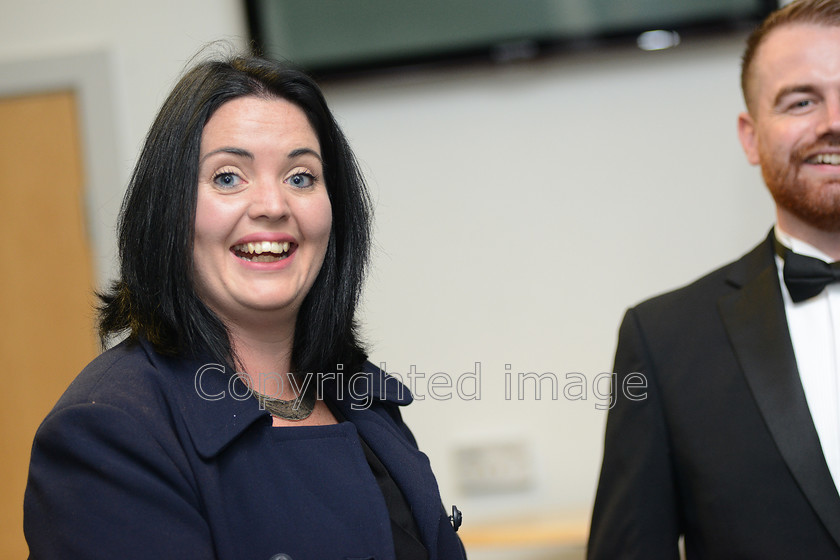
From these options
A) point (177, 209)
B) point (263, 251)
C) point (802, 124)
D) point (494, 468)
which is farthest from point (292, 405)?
point (494, 468)

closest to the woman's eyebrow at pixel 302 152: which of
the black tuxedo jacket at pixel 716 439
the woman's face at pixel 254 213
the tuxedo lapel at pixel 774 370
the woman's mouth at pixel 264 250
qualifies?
the woman's face at pixel 254 213

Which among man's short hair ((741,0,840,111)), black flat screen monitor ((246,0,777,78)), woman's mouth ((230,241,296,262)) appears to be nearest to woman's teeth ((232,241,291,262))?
woman's mouth ((230,241,296,262))

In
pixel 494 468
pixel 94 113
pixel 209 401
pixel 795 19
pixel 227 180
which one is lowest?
pixel 494 468

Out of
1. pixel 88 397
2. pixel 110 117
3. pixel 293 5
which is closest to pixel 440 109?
pixel 293 5

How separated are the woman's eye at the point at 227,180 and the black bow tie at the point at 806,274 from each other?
101cm

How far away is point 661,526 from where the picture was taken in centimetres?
158

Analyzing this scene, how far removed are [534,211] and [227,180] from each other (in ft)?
4.58

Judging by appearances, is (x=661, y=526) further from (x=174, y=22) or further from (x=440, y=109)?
(x=174, y=22)

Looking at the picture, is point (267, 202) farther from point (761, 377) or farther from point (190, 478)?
point (761, 377)

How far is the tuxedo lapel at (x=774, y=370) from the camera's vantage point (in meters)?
1.43

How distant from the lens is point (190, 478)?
3.55 ft

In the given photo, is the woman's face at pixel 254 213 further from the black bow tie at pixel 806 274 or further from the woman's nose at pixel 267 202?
the black bow tie at pixel 806 274

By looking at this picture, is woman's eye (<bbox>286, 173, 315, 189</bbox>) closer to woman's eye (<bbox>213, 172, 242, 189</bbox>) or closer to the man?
woman's eye (<bbox>213, 172, 242, 189</bbox>)

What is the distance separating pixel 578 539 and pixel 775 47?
51.3 inches
